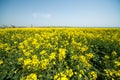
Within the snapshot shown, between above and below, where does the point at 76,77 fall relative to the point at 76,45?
below

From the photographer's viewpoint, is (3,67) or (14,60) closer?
(3,67)

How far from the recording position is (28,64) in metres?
4.53

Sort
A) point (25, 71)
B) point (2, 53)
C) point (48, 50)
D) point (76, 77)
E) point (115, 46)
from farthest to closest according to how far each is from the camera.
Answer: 1. point (115, 46)
2. point (2, 53)
3. point (48, 50)
4. point (25, 71)
5. point (76, 77)

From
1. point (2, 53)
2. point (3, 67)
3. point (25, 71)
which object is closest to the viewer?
point (25, 71)

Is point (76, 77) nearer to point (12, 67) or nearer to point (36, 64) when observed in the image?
point (36, 64)

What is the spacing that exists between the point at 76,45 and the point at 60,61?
1.40 metres

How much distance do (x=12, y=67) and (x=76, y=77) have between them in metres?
1.94

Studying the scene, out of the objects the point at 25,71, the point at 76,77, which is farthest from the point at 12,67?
the point at 76,77

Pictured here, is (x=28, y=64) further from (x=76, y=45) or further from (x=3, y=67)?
(x=76, y=45)

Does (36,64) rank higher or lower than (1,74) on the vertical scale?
higher

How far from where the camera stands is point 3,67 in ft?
16.3

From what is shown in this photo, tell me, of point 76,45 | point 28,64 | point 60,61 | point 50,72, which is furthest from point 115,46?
point 28,64

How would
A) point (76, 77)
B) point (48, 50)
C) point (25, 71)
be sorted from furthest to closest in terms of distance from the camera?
point (48, 50), point (25, 71), point (76, 77)

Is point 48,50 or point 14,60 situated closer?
point 14,60
